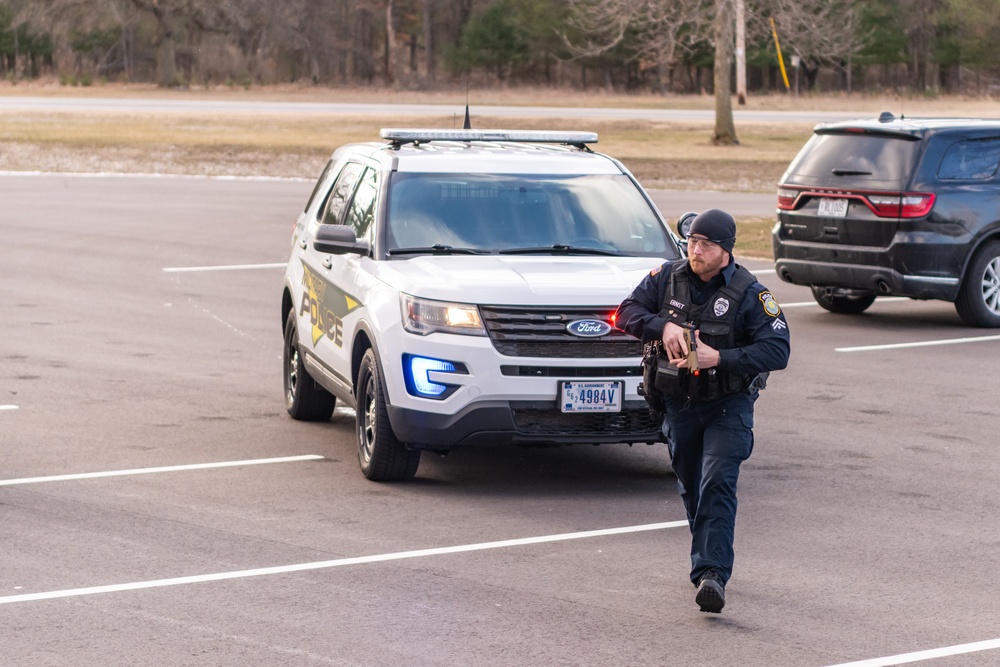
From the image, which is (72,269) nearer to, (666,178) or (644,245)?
(644,245)

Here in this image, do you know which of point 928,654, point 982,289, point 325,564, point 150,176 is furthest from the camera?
point 150,176

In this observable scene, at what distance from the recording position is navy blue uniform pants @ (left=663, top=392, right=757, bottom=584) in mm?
6453

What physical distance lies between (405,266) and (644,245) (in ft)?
4.82

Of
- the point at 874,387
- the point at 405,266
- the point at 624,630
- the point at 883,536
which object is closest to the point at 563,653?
the point at 624,630

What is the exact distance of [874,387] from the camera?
12.1 metres

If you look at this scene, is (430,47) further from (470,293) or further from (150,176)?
(470,293)

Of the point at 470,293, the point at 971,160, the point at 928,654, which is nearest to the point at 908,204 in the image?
the point at 971,160

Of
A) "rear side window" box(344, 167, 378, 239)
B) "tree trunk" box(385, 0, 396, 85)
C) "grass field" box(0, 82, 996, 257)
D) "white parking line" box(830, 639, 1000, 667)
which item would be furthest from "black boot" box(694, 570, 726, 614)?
"tree trunk" box(385, 0, 396, 85)

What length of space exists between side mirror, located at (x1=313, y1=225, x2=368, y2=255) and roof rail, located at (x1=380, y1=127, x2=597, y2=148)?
40.2 inches

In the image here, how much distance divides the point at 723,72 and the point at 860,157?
2867 centimetres

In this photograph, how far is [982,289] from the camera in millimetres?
15156

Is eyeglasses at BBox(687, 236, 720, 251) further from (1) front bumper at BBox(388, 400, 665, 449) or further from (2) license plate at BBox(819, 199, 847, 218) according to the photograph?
(2) license plate at BBox(819, 199, 847, 218)

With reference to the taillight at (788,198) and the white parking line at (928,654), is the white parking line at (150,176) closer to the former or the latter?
the taillight at (788,198)

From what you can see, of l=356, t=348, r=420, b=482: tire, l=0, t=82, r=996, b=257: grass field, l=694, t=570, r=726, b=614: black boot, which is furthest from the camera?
l=0, t=82, r=996, b=257: grass field
